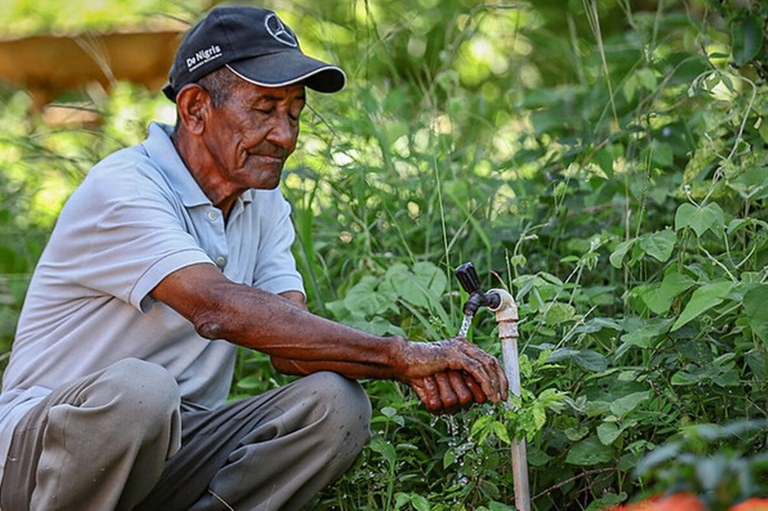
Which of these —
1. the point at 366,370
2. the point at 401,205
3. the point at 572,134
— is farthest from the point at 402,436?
the point at 572,134

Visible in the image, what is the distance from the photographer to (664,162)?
10.7ft

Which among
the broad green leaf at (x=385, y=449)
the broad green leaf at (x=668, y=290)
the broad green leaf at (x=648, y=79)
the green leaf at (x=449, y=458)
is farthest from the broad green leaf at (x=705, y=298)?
the broad green leaf at (x=648, y=79)

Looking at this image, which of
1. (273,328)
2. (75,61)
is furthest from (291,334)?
(75,61)

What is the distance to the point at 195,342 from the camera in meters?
2.74

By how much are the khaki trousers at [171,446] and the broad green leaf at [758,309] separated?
90cm

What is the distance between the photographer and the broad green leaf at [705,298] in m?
2.21

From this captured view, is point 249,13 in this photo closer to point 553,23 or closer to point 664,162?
point 664,162

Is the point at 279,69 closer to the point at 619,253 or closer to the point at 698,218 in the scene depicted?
the point at 619,253

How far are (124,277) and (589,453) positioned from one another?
1.12 metres

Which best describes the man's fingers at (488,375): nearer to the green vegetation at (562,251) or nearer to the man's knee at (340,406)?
the green vegetation at (562,251)

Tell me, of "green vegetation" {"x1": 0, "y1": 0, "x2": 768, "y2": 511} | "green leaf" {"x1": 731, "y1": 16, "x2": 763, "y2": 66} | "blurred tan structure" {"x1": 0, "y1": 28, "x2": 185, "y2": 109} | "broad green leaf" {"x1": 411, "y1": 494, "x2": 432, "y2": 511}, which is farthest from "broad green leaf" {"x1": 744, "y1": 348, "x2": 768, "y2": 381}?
"blurred tan structure" {"x1": 0, "y1": 28, "x2": 185, "y2": 109}

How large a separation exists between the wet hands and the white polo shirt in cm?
54

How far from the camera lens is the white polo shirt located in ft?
8.27

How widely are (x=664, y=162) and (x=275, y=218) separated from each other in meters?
1.17
